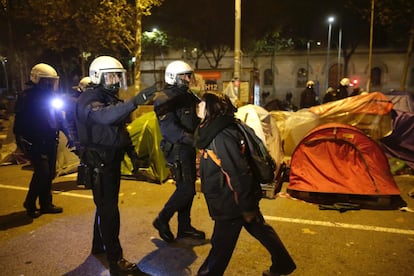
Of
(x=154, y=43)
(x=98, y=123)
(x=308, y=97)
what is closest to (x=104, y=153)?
(x=98, y=123)

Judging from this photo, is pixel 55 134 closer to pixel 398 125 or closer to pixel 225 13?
pixel 398 125

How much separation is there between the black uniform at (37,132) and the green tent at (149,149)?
75.9 inches

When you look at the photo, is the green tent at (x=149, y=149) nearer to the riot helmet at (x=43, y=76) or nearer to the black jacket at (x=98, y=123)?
the riot helmet at (x=43, y=76)

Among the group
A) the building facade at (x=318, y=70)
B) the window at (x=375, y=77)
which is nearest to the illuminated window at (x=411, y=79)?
the building facade at (x=318, y=70)

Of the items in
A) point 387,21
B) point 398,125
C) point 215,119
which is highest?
point 387,21

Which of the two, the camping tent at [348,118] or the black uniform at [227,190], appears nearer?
the black uniform at [227,190]

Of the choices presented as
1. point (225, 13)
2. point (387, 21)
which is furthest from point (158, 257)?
point (225, 13)

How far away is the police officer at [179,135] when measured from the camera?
4.04 meters

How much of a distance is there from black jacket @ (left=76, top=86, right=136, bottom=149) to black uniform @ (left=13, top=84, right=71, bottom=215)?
195 centimetres

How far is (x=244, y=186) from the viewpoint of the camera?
281 centimetres

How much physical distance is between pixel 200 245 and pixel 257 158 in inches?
72.2

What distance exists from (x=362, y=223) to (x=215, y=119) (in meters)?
3.18

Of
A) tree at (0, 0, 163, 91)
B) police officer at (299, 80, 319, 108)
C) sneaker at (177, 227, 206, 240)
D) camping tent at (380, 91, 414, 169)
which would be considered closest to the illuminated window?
tree at (0, 0, 163, 91)

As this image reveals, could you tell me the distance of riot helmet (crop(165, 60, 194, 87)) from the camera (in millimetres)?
4219
